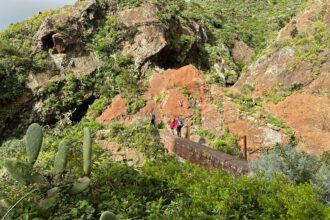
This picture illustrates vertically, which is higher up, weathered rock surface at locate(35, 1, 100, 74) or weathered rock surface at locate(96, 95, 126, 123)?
weathered rock surface at locate(35, 1, 100, 74)

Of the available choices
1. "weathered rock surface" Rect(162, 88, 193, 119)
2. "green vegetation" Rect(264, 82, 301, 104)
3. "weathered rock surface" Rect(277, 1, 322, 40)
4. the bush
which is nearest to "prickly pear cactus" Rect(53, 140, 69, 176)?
the bush

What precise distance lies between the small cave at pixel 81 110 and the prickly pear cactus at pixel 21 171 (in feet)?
61.8

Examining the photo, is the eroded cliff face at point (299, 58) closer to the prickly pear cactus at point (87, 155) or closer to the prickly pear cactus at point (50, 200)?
the prickly pear cactus at point (87, 155)

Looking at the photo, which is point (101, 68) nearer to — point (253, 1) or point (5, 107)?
point (5, 107)

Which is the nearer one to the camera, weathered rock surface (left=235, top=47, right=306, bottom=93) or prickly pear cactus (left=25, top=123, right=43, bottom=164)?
prickly pear cactus (left=25, top=123, right=43, bottom=164)

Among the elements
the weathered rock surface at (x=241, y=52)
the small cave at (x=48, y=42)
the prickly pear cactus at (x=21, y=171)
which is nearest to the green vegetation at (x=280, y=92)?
the weathered rock surface at (x=241, y=52)

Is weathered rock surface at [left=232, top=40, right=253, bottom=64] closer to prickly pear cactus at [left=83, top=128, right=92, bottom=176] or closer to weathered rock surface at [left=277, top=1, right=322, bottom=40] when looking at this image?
weathered rock surface at [left=277, top=1, right=322, bottom=40]

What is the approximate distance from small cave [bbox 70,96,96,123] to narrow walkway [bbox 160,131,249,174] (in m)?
8.13

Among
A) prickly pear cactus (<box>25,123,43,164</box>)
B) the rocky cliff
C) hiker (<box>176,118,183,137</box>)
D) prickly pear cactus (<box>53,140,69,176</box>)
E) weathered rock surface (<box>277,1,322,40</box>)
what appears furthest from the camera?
weathered rock surface (<box>277,1,322,40</box>)

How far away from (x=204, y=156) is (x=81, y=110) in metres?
13.0

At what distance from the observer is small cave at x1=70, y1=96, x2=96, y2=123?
983 inches

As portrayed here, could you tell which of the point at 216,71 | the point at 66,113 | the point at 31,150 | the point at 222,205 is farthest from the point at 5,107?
the point at 222,205

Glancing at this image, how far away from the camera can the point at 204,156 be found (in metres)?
14.5

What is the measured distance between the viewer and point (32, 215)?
573 cm
